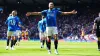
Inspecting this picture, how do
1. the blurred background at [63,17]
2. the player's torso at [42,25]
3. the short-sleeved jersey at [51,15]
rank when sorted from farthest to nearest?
the blurred background at [63,17] < the player's torso at [42,25] < the short-sleeved jersey at [51,15]

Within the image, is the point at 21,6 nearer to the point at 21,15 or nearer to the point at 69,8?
the point at 21,15

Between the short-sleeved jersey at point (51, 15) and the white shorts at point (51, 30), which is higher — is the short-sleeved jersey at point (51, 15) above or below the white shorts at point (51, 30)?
above

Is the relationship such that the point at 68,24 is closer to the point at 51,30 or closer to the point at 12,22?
the point at 12,22

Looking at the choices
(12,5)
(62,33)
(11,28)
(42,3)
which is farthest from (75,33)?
(11,28)

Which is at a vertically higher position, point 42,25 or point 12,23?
point 12,23

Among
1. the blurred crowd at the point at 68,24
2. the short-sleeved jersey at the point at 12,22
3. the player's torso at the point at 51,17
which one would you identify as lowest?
the blurred crowd at the point at 68,24

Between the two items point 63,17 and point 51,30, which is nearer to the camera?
point 51,30

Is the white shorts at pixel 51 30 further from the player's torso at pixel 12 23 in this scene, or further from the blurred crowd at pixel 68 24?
the blurred crowd at pixel 68 24

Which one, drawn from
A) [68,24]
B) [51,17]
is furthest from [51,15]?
[68,24]

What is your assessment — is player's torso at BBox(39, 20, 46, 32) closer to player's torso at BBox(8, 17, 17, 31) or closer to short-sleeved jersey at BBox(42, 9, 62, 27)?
player's torso at BBox(8, 17, 17, 31)

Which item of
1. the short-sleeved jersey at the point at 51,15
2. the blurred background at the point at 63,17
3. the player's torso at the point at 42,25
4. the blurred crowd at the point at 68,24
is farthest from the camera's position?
the blurred background at the point at 63,17

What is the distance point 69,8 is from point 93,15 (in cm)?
475

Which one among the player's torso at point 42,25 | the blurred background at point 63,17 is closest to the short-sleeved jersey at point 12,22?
the player's torso at point 42,25

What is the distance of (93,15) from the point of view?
5412 centimetres
